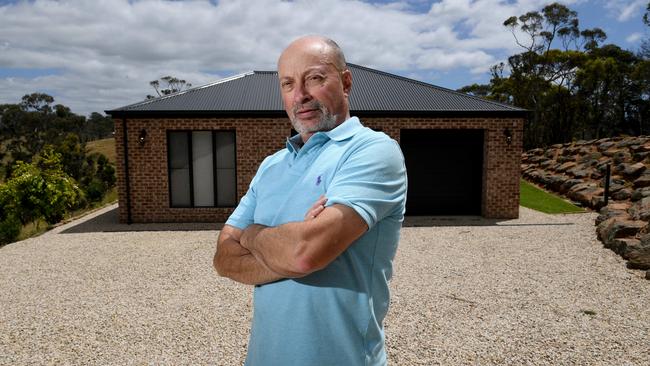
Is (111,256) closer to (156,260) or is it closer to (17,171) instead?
(156,260)

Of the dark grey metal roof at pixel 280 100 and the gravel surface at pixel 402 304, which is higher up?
the dark grey metal roof at pixel 280 100

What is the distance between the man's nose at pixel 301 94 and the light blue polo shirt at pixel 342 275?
0.54ft

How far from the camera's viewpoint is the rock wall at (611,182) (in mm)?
8453

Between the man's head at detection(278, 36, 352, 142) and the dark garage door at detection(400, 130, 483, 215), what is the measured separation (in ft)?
36.7

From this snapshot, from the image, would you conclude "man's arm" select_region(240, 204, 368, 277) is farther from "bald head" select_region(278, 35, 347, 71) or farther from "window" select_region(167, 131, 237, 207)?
"window" select_region(167, 131, 237, 207)

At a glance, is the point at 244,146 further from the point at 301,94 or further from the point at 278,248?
the point at 278,248

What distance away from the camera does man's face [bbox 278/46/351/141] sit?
1555mm

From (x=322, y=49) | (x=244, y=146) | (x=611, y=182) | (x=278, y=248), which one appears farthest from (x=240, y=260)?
(x=611, y=182)

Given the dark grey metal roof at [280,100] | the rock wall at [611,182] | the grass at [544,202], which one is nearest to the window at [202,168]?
the dark grey metal roof at [280,100]

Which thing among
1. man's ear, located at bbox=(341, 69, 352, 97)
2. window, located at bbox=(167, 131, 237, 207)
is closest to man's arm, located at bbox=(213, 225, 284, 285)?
man's ear, located at bbox=(341, 69, 352, 97)

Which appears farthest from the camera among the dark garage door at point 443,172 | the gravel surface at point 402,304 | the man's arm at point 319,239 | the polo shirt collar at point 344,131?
the dark garage door at point 443,172

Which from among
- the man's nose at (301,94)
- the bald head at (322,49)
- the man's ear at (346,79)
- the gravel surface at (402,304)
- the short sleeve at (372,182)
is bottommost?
the gravel surface at (402,304)

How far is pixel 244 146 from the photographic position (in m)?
11.7

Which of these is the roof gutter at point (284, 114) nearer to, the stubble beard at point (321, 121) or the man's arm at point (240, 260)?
the man's arm at point (240, 260)
